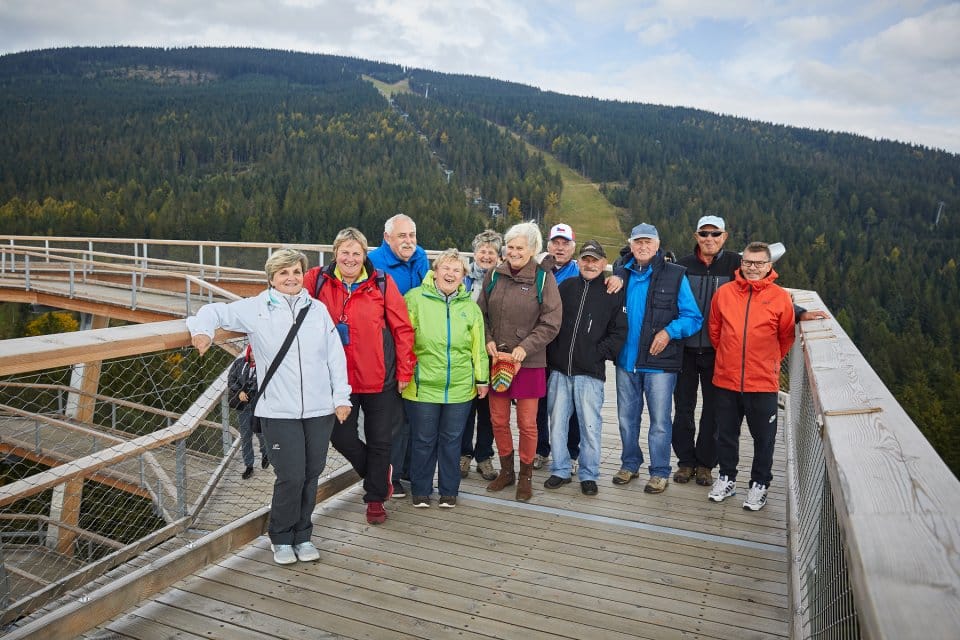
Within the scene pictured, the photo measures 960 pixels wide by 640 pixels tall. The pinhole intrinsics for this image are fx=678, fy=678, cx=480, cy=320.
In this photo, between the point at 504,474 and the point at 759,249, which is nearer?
the point at 759,249

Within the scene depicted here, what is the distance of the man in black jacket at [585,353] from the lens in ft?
13.1

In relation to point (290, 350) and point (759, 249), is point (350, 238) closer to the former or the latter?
point (290, 350)

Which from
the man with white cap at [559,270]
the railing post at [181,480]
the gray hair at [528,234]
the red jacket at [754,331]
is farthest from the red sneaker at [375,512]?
the red jacket at [754,331]

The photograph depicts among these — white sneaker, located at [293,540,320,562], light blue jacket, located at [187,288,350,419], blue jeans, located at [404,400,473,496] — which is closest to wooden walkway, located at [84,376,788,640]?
white sneaker, located at [293,540,320,562]

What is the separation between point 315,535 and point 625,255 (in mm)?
2418

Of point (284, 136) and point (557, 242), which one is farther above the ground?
point (284, 136)

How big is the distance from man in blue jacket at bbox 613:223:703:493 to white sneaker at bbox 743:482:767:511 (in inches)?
19.3

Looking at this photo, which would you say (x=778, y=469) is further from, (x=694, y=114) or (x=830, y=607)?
(x=694, y=114)

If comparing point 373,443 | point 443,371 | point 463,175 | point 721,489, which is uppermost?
point 463,175

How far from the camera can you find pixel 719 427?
400 centimetres

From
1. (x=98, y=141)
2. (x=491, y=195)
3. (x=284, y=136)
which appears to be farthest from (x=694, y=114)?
(x=98, y=141)

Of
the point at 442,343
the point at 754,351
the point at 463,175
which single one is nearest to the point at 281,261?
the point at 442,343

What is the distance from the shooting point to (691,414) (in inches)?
174

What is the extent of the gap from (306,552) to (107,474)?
23.9ft
